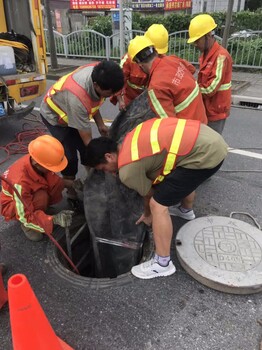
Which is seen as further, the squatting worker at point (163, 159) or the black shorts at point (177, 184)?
the black shorts at point (177, 184)

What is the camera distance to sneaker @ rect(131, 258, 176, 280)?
246cm

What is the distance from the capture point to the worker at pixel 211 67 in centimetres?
317

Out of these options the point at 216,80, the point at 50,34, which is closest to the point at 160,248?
the point at 216,80

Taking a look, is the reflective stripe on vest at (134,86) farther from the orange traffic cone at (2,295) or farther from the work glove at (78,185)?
the orange traffic cone at (2,295)

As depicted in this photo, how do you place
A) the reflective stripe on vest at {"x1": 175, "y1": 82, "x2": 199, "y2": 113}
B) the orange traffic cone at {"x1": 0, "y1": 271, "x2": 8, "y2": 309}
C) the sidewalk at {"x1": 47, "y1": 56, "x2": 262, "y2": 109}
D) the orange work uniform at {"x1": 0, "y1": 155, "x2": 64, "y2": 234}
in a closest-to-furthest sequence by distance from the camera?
1. the orange traffic cone at {"x1": 0, "y1": 271, "x2": 8, "y2": 309}
2. the orange work uniform at {"x1": 0, "y1": 155, "x2": 64, "y2": 234}
3. the reflective stripe on vest at {"x1": 175, "y1": 82, "x2": 199, "y2": 113}
4. the sidewalk at {"x1": 47, "y1": 56, "x2": 262, "y2": 109}

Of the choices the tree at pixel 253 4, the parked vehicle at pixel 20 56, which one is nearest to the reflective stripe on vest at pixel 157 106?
the parked vehicle at pixel 20 56

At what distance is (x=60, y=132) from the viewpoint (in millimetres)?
3074

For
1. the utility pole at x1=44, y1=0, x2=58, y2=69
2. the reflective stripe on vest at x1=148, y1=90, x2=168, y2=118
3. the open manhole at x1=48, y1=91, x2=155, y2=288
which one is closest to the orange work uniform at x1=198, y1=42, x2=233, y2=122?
the open manhole at x1=48, y1=91, x2=155, y2=288

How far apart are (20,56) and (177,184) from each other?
15.0 feet

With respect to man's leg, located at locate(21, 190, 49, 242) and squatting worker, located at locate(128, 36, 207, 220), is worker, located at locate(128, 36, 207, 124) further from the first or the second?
man's leg, located at locate(21, 190, 49, 242)

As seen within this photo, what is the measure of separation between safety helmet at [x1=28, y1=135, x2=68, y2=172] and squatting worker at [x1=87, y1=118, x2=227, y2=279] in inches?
16.1

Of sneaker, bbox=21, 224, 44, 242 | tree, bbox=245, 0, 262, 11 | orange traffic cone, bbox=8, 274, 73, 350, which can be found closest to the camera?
orange traffic cone, bbox=8, 274, 73, 350

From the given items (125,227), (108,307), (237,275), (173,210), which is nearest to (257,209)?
(173,210)

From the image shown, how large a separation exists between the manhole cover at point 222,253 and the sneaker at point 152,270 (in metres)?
0.14
